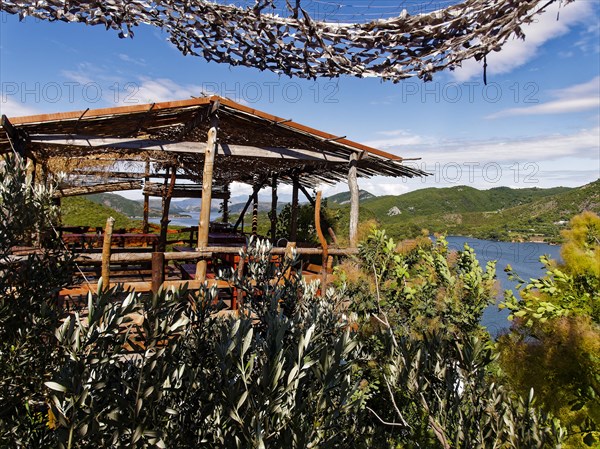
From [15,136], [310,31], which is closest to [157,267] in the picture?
[15,136]

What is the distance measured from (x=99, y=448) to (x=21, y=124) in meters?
6.23

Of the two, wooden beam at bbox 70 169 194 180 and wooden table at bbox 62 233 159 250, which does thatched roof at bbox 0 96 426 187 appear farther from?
wooden table at bbox 62 233 159 250

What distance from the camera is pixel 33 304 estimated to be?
2.85m

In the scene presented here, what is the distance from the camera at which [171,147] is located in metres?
7.33

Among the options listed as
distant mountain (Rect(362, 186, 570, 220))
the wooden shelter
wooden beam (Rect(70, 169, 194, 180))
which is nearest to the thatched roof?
the wooden shelter

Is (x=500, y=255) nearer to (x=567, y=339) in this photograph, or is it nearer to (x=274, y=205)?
(x=274, y=205)

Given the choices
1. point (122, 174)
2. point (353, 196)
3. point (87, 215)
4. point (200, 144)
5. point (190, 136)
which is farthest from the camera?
point (87, 215)

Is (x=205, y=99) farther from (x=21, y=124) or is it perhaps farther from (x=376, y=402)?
(x=376, y=402)

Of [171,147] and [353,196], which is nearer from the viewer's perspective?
[171,147]

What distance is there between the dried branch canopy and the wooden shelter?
14.0 feet

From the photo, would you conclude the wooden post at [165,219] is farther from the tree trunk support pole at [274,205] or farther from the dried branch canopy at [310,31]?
the dried branch canopy at [310,31]

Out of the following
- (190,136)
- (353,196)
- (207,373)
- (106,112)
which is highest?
(190,136)

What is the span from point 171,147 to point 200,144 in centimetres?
59

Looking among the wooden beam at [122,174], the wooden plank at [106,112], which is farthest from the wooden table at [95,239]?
the wooden plank at [106,112]
